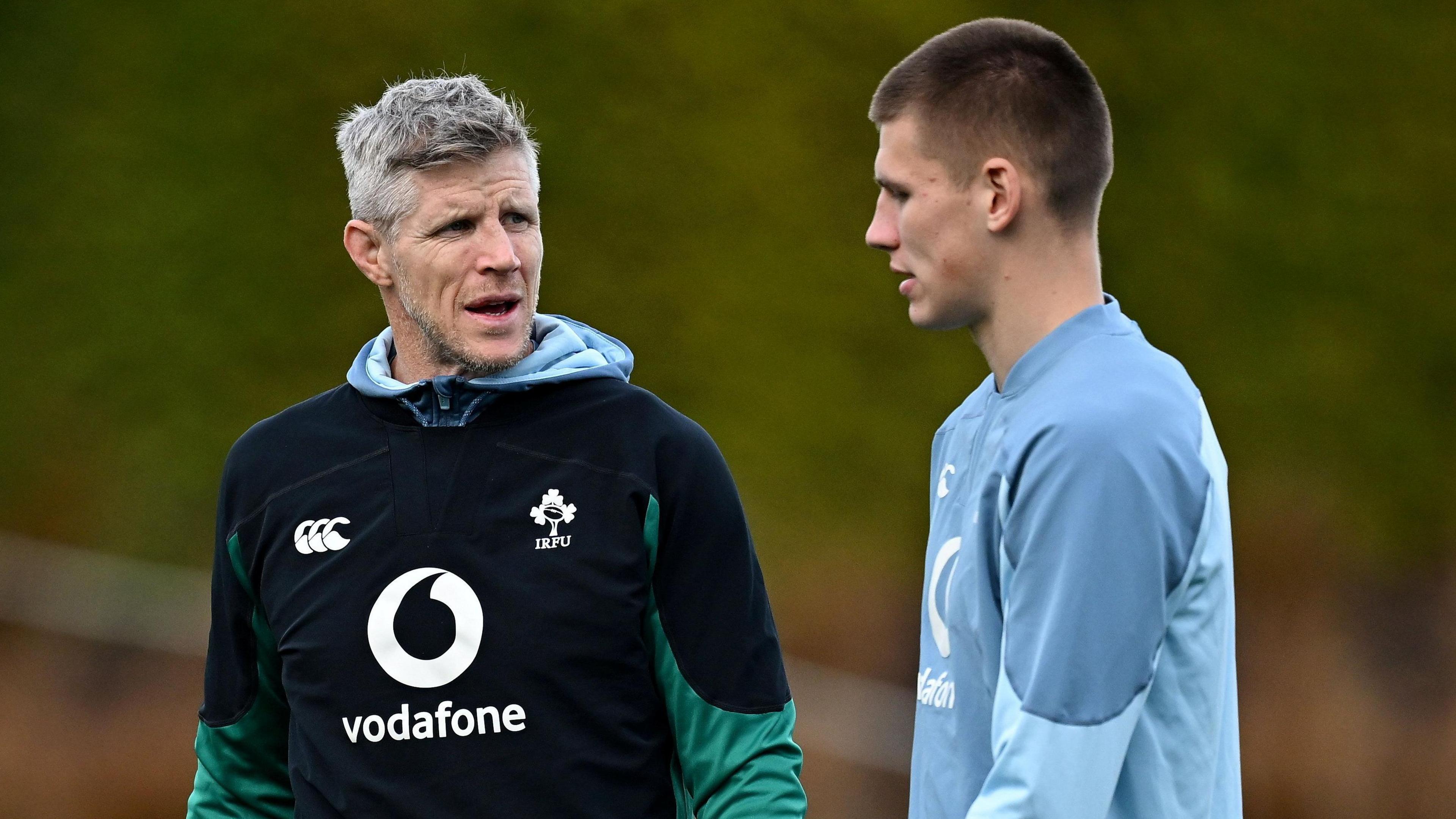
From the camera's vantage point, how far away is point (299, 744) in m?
2.11

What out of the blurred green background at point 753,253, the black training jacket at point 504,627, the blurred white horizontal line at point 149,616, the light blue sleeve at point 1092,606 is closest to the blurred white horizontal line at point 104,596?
the blurred white horizontal line at point 149,616

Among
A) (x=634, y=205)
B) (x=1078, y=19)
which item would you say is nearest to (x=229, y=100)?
(x=634, y=205)

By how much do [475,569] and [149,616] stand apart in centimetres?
436

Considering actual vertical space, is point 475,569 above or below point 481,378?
below

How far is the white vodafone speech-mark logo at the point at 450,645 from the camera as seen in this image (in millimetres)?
2027

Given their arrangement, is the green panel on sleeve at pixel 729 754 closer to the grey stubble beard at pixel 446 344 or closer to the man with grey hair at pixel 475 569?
the man with grey hair at pixel 475 569

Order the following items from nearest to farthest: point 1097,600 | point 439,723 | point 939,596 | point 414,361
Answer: point 1097,600, point 939,596, point 439,723, point 414,361

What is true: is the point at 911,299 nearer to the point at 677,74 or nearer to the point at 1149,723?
the point at 1149,723

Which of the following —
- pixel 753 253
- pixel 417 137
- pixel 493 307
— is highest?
pixel 753 253

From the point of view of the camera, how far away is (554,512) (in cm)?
209

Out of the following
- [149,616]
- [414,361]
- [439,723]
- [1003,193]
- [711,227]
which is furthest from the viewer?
[711,227]

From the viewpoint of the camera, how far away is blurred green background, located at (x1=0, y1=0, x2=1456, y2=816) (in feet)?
19.9

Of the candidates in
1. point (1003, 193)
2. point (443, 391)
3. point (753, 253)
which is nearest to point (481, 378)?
point (443, 391)

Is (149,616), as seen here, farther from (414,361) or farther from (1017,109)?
(1017,109)
